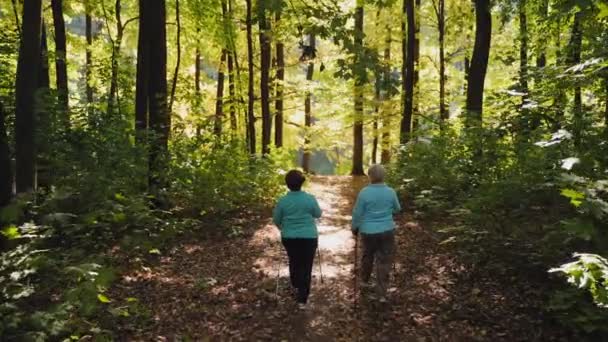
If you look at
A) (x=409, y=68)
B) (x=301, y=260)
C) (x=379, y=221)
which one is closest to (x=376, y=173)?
(x=379, y=221)

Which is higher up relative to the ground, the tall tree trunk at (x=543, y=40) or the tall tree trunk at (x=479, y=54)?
the tall tree trunk at (x=543, y=40)

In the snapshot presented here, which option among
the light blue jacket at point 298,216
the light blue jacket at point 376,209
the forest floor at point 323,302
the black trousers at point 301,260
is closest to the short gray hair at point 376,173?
the light blue jacket at point 376,209

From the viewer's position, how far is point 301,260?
7.11 metres

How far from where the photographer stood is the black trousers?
23.1 ft

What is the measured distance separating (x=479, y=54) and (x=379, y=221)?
25.7 feet

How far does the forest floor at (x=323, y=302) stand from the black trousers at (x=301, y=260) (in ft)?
1.13

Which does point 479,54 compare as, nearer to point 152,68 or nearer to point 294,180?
point 294,180

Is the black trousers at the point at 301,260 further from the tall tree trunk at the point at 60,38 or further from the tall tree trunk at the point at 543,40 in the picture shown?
the tall tree trunk at the point at 60,38

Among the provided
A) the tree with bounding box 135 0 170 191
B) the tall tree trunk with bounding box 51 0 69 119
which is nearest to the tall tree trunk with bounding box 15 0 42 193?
the tree with bounding box 135 0 170 191

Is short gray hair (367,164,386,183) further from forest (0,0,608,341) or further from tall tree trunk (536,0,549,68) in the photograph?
tall tree trunk (536,0,549,68)

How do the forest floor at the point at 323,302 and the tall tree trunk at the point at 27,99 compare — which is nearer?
the forest floor at the point at 323,302

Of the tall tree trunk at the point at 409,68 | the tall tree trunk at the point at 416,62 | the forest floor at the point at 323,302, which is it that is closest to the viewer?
the forest floor at the point at 323,302

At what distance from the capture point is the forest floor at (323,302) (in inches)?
244

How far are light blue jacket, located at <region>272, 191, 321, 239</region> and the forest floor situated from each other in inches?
46.4
